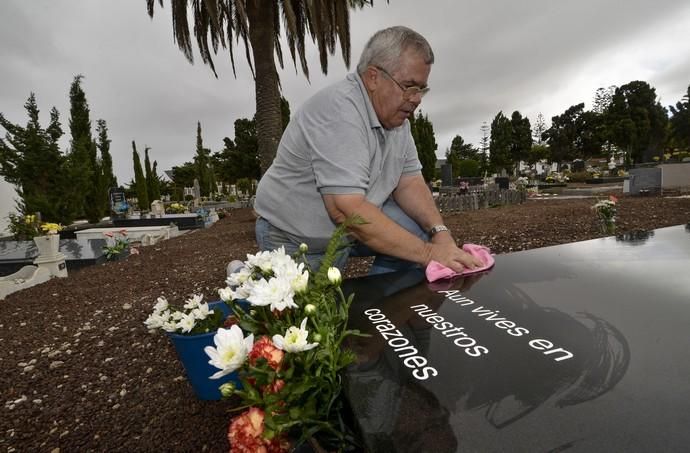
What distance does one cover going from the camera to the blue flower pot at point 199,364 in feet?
5.91

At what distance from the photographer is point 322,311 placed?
1.10 metres

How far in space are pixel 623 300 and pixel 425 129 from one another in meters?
27.8

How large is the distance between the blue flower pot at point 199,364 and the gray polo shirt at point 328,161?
0.72 metres

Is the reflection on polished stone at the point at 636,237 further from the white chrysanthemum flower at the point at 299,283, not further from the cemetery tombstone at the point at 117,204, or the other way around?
the cemetery tombstone at the point at 117,204

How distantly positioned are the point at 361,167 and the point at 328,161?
0.15 metres

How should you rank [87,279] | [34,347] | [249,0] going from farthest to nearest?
[249,0], [87,279], [34,347]

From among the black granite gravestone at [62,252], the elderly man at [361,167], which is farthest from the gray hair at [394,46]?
the black granite gravestone at [62,252]

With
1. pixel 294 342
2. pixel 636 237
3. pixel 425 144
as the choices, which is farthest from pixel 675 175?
pixel 294 342

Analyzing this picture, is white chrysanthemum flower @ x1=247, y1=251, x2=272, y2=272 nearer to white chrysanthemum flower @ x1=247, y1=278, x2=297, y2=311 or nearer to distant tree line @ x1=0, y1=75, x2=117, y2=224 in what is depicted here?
white chrysanthemum flower @ x1=247, y1=278, x2=297, y2=311

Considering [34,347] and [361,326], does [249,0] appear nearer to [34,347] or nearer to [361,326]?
[34,347]

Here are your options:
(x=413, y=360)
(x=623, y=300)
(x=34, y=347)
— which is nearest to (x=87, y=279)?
(x=34, y=347)

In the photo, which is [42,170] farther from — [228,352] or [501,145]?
[501,145]

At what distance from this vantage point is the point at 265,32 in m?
7.16

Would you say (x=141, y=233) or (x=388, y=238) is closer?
(x=388, y=238)
